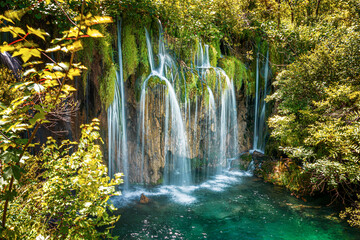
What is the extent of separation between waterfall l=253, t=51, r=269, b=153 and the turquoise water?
4429 millimetres

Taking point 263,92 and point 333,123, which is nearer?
point 333,123

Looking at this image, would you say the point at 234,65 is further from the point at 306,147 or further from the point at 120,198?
the point at 120,198

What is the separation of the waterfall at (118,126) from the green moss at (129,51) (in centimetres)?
16

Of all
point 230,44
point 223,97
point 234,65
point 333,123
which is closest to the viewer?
point 333,123

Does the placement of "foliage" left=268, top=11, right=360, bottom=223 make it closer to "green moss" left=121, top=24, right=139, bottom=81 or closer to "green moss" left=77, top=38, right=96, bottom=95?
"green moss" left=121, top=24, right=139, bottom=81

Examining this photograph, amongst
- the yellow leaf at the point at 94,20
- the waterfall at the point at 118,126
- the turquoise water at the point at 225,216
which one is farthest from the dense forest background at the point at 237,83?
the turquoise water at the point at 225,216

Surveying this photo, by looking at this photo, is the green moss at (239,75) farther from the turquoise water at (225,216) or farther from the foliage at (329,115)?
the turquoise water at (225,216)

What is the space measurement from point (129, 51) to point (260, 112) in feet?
29.7

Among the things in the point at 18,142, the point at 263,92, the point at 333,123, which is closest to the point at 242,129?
the point at 263,92

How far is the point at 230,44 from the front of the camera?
12.4 metres

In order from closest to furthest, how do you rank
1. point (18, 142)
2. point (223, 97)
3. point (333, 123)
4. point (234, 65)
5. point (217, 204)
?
point (18, 142)
point (333, 123)
point (217, 204)
point (223, 97)
point (234, 65)

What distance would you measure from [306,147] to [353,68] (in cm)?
337

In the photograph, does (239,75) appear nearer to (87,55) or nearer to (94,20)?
(87,55)

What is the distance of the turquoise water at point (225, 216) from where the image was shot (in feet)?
19.9
